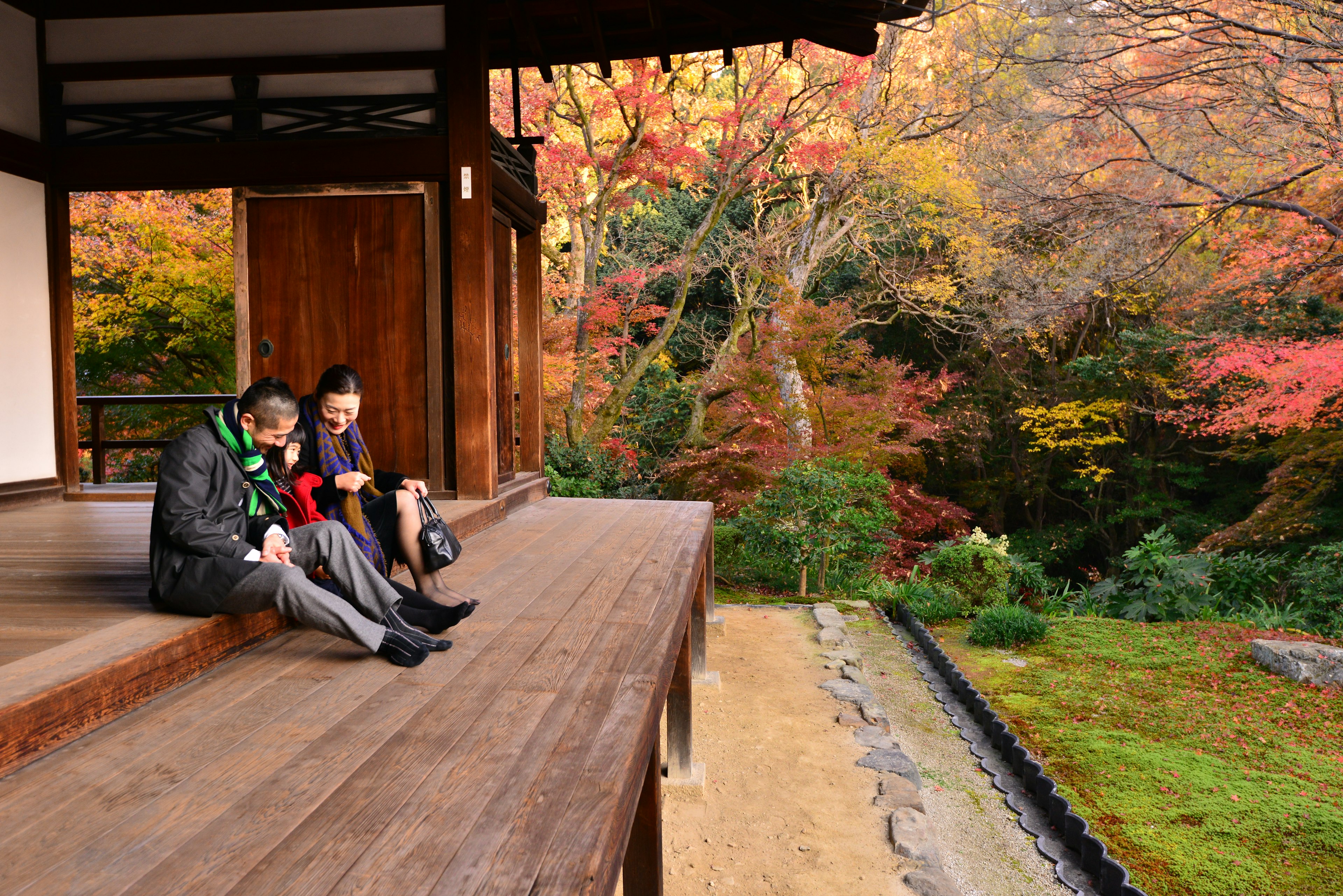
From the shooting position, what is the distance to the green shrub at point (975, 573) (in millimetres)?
8008

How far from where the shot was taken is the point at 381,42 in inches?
178

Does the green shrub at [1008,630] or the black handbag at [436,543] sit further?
the green shrub at [1008,630]

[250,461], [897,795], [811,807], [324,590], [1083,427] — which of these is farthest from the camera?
[1083,427]

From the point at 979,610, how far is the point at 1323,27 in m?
5.28

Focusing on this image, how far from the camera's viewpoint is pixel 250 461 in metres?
2.37

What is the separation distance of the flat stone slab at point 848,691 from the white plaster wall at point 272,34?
421cm

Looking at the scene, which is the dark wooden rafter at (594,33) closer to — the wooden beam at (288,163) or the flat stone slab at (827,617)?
the wooden beam at (288,163)

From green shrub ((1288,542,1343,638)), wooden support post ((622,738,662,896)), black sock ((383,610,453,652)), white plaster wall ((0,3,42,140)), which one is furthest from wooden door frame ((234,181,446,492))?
green shrub ((1288,542,1343,638))

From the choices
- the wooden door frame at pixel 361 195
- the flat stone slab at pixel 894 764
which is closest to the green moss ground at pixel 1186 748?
the flat stone slab at pixel 894 764

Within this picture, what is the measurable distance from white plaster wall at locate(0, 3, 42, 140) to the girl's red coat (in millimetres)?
3233

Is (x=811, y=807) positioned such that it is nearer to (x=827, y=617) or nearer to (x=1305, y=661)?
(x=827, y=617)

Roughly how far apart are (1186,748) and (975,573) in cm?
350

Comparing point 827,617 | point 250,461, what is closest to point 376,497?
→ point 250,461

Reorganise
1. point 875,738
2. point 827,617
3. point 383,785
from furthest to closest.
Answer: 1. point 827,617
2. point 875,738
3. point 383,785
